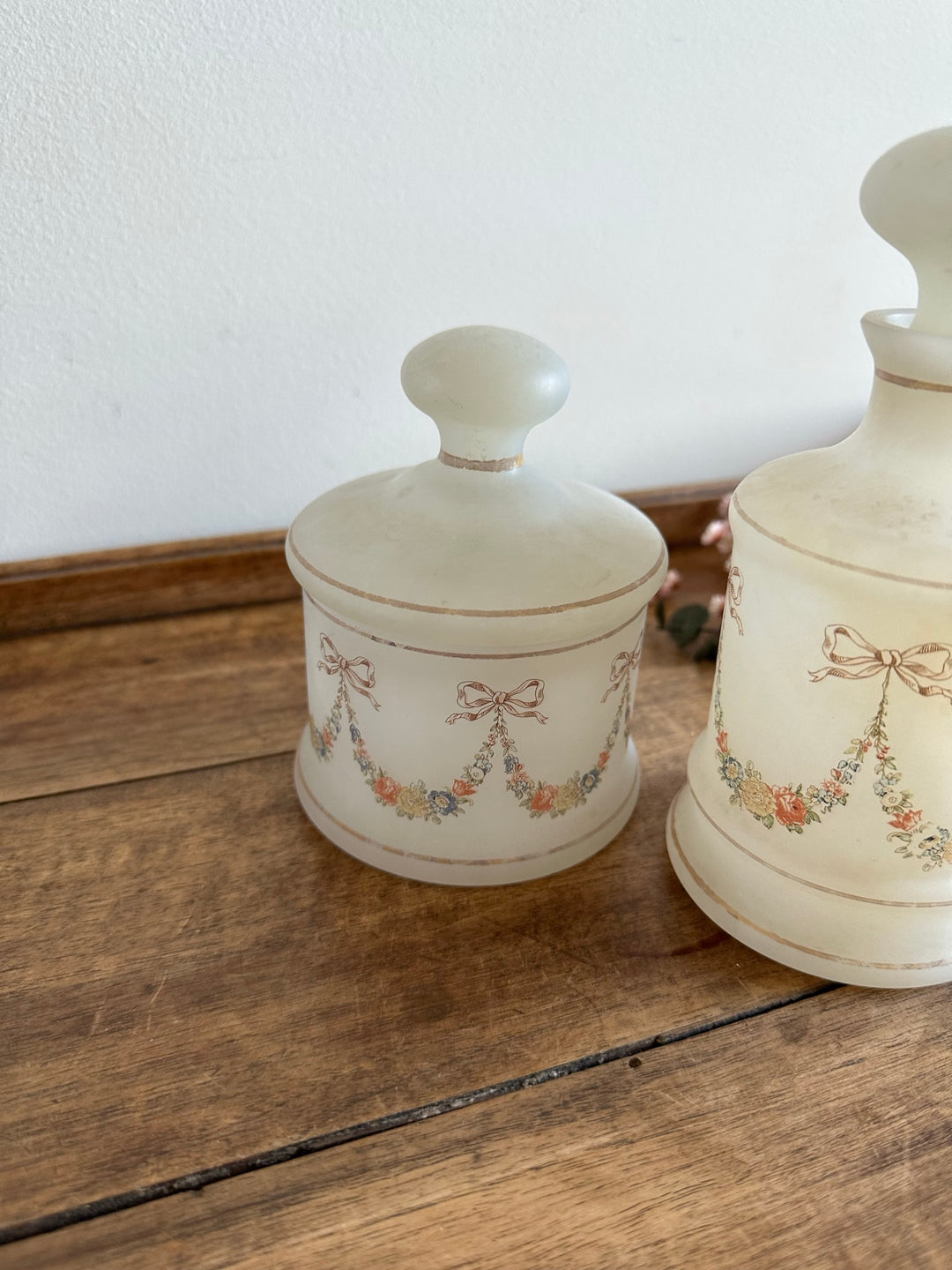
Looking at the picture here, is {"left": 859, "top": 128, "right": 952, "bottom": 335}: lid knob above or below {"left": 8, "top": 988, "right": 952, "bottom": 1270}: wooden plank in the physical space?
above

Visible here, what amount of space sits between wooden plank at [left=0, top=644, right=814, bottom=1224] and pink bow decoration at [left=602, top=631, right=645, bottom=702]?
0.10 metres

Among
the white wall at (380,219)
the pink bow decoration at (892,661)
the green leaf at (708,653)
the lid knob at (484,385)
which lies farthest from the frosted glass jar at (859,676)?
the white wall at (380,219)

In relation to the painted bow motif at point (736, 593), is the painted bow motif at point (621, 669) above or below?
below

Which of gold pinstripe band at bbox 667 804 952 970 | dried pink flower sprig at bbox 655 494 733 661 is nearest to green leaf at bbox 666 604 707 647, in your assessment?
dried pink flower sprig at bbox 655 494 733 661

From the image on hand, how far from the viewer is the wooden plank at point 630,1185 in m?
0.37

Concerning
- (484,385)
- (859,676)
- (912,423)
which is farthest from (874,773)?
(484,385)

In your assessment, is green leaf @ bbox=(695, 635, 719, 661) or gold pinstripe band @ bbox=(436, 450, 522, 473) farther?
green leaf @ bbox=(695, 635, 719, 661)

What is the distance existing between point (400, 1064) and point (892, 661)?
27 centimetres

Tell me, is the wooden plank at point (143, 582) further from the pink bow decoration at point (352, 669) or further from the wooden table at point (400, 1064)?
the pink bow decoration at point (352, 669)

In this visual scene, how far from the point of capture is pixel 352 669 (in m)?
0.50

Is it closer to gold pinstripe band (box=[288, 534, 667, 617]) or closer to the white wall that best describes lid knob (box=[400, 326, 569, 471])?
gold pinstripe band (box=[288, 534, 667, 617])

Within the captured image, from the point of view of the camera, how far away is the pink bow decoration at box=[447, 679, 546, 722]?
481mm

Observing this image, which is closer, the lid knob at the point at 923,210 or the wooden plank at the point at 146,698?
the lid knob at the point at 923,210

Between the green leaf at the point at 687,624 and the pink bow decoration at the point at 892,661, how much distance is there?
0.33 meters
